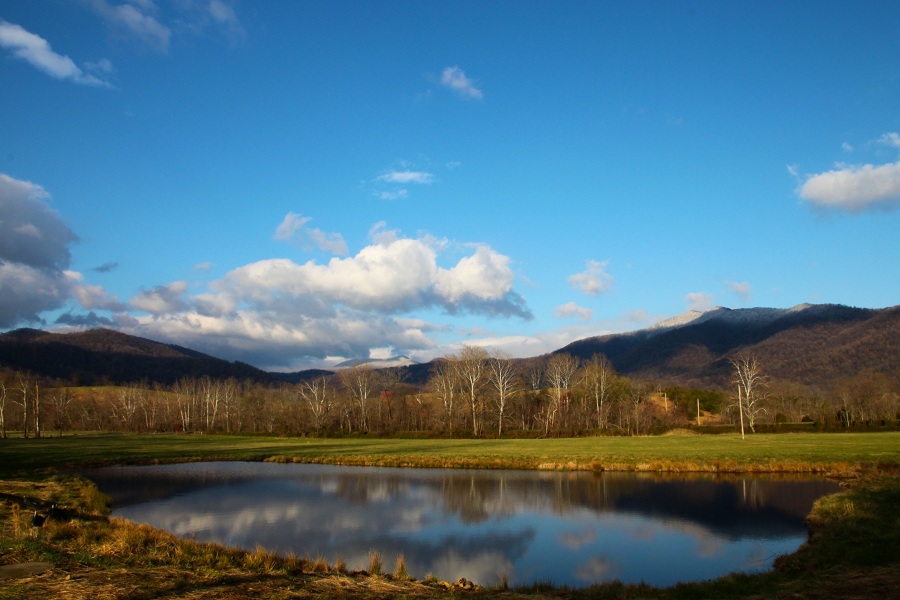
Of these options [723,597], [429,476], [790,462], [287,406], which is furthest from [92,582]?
[287,406]

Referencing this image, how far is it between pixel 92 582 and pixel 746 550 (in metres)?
19.0

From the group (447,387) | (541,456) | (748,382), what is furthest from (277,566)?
(447,387)

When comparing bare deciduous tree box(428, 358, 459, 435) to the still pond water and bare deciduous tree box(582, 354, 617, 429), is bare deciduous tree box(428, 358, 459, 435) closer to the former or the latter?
bare deciduous tree box(582, 354, 617, 429)

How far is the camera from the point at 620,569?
696 inches

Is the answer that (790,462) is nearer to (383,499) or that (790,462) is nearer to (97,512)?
(383,499)

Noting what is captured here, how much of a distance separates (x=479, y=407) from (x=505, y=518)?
63051 mm

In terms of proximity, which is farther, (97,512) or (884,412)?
(884,412)

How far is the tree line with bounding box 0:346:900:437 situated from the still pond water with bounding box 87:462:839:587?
1769 inches

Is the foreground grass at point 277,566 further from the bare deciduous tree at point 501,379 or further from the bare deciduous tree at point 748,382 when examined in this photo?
the bare deciduous tree at point 501,379

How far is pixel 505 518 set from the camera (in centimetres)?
2564

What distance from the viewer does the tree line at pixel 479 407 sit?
88.4 m

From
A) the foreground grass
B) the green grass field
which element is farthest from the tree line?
the foreground grass

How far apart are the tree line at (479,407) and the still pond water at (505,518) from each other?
1769 inches

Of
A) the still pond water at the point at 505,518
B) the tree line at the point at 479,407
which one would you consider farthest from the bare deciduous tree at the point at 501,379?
the still pond water at the point at 505,518
